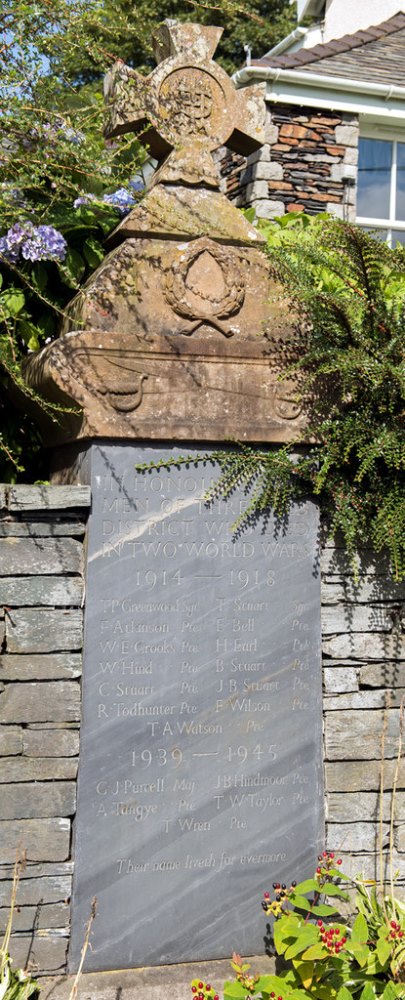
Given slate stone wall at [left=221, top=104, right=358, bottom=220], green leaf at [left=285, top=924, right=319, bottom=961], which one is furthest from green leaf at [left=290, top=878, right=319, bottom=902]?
slate stone wall at [left=221, top=104, right=358, bottom=220]

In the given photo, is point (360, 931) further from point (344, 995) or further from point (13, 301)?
point (13, 301)

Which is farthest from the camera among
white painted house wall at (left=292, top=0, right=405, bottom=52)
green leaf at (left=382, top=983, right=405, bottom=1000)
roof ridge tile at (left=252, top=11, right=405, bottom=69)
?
white painted house wall at (left=292, top=0, right=405, bottom=52)

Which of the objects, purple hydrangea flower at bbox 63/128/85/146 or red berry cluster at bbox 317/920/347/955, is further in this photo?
purple hydrangea flower at bbox 63/128/85/146

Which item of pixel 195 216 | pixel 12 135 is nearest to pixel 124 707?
pixel 195 216

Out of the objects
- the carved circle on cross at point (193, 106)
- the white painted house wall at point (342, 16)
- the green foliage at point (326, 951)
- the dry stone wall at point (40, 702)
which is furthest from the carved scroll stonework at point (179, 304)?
the white painted house wall at point (342, 16)

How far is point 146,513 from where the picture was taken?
353 cm

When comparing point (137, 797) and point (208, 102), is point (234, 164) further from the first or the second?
point (137, 797)

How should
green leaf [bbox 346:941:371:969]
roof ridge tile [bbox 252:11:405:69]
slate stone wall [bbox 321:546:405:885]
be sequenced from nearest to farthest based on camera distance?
green leaf [bbox 346:941:371:969]
slate stone wall [bbox 321:546:405:885]
roof ridge tile [bbox 252:11:405:69]

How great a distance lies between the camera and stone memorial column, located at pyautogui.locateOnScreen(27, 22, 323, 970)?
3.45 metres

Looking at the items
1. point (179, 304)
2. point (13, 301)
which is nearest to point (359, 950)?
point (179, 304)

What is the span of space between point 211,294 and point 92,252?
2.07 feet

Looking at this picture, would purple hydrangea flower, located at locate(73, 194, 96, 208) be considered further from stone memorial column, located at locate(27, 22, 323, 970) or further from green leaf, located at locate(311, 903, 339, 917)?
green leaf, located at locate(311, 903, 339, 917)

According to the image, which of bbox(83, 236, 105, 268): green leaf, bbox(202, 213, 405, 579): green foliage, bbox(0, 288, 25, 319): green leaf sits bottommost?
bbox(202, 213, 405, 579): green foliage

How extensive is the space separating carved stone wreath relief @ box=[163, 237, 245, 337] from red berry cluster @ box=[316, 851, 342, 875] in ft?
6.29
